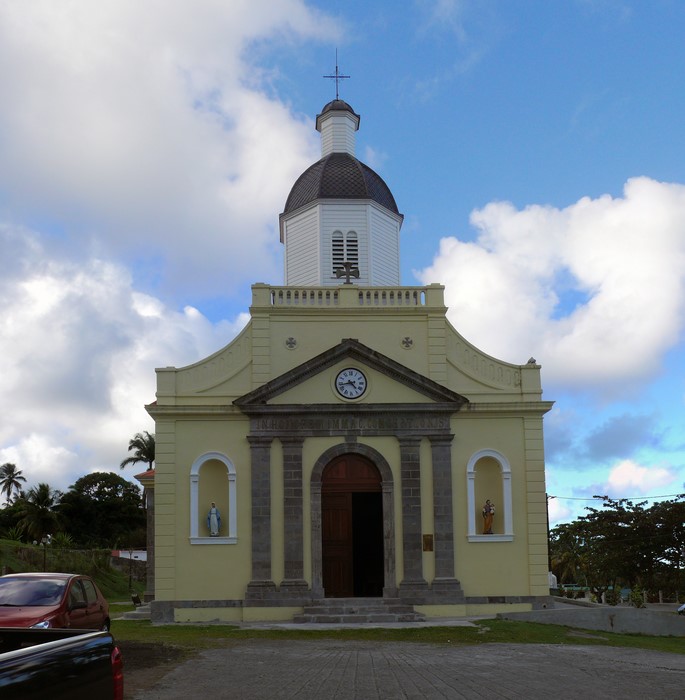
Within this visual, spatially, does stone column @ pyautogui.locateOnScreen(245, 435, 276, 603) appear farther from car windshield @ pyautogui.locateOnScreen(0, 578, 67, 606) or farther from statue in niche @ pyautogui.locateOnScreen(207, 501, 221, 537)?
car windshield @ pyautogui.locateOnScreen(0, 578, 67, 606)

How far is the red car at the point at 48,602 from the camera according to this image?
12.8m

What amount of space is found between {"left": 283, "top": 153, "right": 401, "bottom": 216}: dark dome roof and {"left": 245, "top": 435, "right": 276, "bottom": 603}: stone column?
9.24 m

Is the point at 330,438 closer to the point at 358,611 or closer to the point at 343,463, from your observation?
the point at 343,463

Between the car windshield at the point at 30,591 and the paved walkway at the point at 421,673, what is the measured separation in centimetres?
197

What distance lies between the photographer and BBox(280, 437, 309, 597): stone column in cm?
2612

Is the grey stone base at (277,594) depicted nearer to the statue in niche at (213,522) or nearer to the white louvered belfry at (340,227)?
the statue in niche at (213,522)

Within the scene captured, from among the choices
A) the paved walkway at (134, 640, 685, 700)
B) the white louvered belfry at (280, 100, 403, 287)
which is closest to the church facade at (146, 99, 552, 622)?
the white louvered belfry at (280, 100, 403, 287)

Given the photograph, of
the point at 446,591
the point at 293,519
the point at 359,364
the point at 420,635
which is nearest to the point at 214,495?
the point at 293,519

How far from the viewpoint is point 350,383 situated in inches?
1073

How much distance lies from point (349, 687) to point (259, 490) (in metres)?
13.9

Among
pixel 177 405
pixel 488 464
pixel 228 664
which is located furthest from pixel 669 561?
pixel 228 664

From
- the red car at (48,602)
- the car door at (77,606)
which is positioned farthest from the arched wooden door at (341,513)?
the car door at (77,606)

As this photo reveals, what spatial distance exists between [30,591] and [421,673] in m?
5.86

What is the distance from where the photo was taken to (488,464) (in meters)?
28.3
